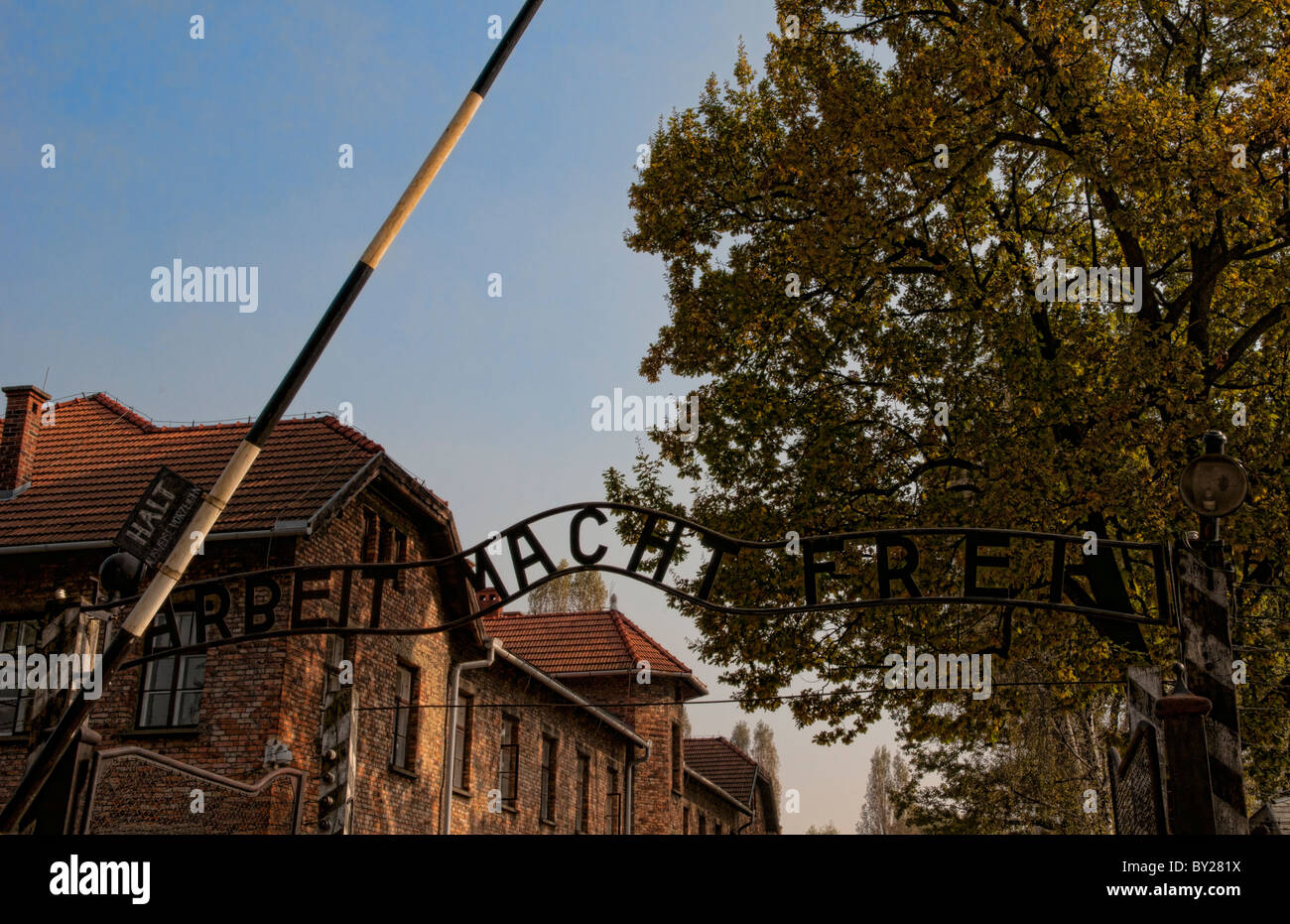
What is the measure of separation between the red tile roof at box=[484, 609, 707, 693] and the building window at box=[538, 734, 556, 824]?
6427mm

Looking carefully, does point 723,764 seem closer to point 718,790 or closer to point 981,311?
point 718,790

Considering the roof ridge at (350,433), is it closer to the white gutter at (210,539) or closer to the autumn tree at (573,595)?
the white gutter at (210,539)

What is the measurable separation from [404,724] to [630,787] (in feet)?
48.0

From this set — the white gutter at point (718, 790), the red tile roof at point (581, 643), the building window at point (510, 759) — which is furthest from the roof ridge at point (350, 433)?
the white gutter at point (718, 790)

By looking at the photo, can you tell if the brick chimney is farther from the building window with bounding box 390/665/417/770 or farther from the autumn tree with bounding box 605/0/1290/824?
the autumn tree with bounding box 605/0/1290/824

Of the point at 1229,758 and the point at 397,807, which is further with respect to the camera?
the point at 397,807

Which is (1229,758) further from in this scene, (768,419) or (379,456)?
(379,456)

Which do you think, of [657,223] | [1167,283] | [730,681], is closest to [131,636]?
[730,681]

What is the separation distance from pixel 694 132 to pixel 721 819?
108 feet

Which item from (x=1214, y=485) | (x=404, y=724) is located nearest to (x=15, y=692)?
(x=404, y=724)

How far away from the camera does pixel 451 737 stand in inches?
842

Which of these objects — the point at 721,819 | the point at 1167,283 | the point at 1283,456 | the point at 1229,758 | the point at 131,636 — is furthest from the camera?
the point at 721,819
